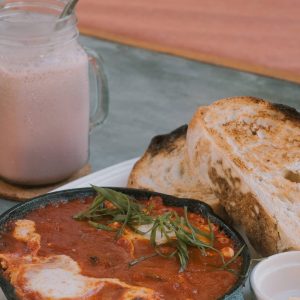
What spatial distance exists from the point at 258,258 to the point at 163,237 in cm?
43

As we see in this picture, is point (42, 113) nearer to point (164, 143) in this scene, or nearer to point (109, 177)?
point (109, 177)

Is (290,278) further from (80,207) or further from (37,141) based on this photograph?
(37,141)

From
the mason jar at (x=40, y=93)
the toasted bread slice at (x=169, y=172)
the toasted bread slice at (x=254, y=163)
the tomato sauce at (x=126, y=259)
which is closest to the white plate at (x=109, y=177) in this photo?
the toasted bread slice at (x=169, y=172)

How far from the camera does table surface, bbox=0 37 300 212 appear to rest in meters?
3.85

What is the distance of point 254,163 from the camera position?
274 cm

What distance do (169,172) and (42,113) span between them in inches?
21.4

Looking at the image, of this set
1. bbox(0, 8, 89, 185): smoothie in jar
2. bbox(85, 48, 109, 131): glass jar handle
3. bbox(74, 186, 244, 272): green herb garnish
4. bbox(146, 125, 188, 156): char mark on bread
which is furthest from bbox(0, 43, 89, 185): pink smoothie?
bbox(74, 186, 244, 272): green herb garnish

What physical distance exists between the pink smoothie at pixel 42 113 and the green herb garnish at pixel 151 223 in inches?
25.7

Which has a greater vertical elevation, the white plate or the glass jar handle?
the glass jar handle

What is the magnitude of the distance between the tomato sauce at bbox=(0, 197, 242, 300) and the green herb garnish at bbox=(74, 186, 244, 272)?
18 millimetres

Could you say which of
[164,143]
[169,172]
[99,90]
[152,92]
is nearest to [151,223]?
[169,172]

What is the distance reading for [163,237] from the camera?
2354mm

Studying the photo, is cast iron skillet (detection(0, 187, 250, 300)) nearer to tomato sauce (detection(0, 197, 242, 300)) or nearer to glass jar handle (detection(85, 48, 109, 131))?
tomato sauce (detection(0, 197, 242, 300))

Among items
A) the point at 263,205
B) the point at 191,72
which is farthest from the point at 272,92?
the point at 263,205
